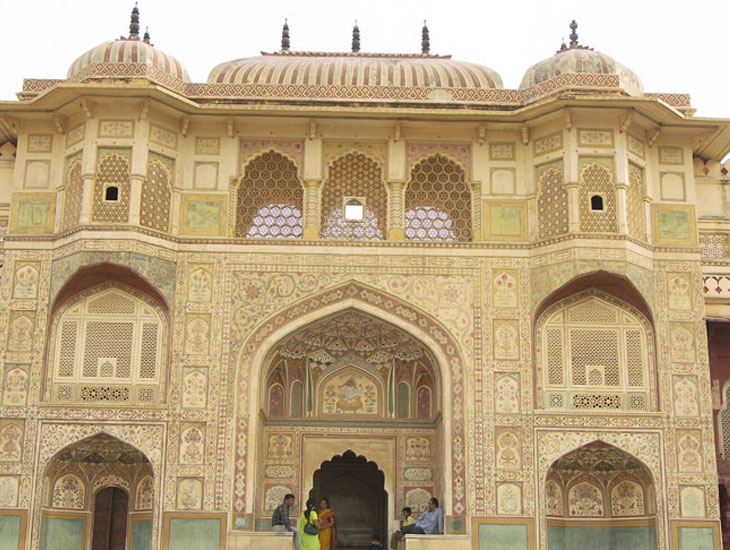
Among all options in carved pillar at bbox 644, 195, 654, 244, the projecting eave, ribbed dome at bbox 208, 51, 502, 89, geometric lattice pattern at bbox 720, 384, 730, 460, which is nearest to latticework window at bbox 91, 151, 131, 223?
the projecting eave

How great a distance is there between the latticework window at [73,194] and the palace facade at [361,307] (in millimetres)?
44

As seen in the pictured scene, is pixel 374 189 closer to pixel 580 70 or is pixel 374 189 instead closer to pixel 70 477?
pixel 580 70

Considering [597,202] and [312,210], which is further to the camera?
[312,210]

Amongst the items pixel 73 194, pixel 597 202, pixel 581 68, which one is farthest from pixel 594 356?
pixel 73 194

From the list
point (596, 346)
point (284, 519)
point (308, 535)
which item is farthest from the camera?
point (596, 346)

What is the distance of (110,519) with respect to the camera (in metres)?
15.2

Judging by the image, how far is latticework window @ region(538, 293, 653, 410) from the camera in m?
14.8

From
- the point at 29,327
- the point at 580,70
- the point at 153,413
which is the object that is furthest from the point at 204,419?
the point at 580,70

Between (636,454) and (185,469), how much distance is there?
19.8ft

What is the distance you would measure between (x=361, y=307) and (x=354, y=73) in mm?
3797

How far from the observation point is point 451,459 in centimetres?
1451

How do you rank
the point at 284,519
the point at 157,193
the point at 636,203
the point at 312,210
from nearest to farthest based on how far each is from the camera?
the point at 284,519 < the point at 157,193 < the point at 636,203 < the point at 312,210

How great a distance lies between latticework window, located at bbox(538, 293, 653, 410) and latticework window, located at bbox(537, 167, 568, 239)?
41.0 inches

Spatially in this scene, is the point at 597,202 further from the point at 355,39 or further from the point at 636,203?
the point at 355,39
